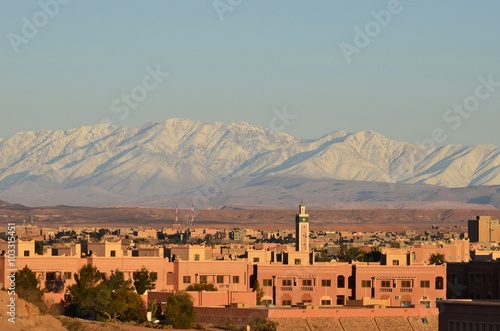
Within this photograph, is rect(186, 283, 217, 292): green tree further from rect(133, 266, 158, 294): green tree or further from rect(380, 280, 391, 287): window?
rect(380, 280, 391, 287): window

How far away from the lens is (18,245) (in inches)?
3403

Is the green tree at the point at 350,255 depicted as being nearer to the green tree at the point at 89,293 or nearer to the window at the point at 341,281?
the window at the point at 341,281

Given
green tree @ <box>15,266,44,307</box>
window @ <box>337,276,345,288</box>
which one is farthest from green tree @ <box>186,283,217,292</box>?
window @ <box>337,276,345,288</box>

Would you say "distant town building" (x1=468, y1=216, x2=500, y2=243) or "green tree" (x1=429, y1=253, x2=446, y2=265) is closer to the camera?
"green tree" (x1=429, y1=253, x2=446, y2=265)

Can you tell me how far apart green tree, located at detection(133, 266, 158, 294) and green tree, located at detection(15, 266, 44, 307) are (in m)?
5.36

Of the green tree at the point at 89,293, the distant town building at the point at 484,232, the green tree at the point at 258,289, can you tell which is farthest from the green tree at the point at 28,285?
the distant town building at the point at 484,232

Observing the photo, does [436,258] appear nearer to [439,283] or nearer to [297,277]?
[439,283]

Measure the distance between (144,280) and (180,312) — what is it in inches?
533

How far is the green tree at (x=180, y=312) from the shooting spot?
6744 cm

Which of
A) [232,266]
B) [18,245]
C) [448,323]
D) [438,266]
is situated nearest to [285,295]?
[232,266]

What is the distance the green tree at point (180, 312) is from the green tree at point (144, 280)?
9.90m

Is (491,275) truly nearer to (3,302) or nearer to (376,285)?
(376,285)

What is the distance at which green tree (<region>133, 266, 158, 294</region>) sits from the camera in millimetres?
80531

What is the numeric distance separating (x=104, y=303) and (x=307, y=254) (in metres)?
22.6
